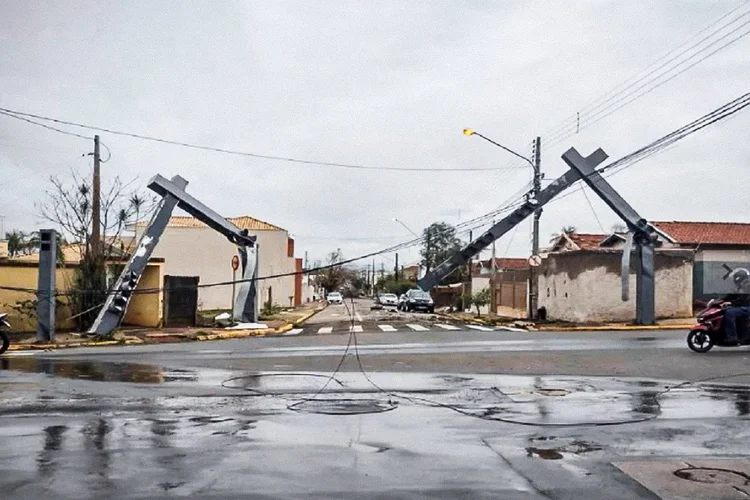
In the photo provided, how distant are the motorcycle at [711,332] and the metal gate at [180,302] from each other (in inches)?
776

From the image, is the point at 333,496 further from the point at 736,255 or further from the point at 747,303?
the point at 736,255

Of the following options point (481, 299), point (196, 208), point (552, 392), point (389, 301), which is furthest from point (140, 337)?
point (389, 301)

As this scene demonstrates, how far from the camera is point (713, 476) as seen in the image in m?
7.21

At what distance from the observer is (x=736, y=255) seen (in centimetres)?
4781

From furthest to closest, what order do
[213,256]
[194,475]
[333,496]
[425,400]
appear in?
1. [213,256]
2. [425,400]
3. [194,475]
4. [333,496]

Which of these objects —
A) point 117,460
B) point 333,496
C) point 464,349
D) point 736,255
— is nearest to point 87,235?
point 464,349

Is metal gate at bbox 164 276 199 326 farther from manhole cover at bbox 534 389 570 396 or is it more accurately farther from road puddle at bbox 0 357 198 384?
manhole cover at bbox 534 389 570 396

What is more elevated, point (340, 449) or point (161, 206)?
point (161, 206)

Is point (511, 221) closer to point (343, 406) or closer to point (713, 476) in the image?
point (343, 406)

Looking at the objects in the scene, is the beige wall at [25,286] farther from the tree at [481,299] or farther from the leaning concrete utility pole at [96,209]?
the tree at [481,299]

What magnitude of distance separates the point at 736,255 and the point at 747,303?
30.8 metres

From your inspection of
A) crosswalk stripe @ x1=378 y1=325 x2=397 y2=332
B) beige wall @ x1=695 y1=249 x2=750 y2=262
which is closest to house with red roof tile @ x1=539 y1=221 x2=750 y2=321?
crosswalk stripe @ x1=378 y1=325 x2=397 y2=332

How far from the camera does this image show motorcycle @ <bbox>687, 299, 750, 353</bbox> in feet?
62.2

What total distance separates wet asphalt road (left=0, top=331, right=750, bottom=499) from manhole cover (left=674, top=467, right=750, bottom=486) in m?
0.28
